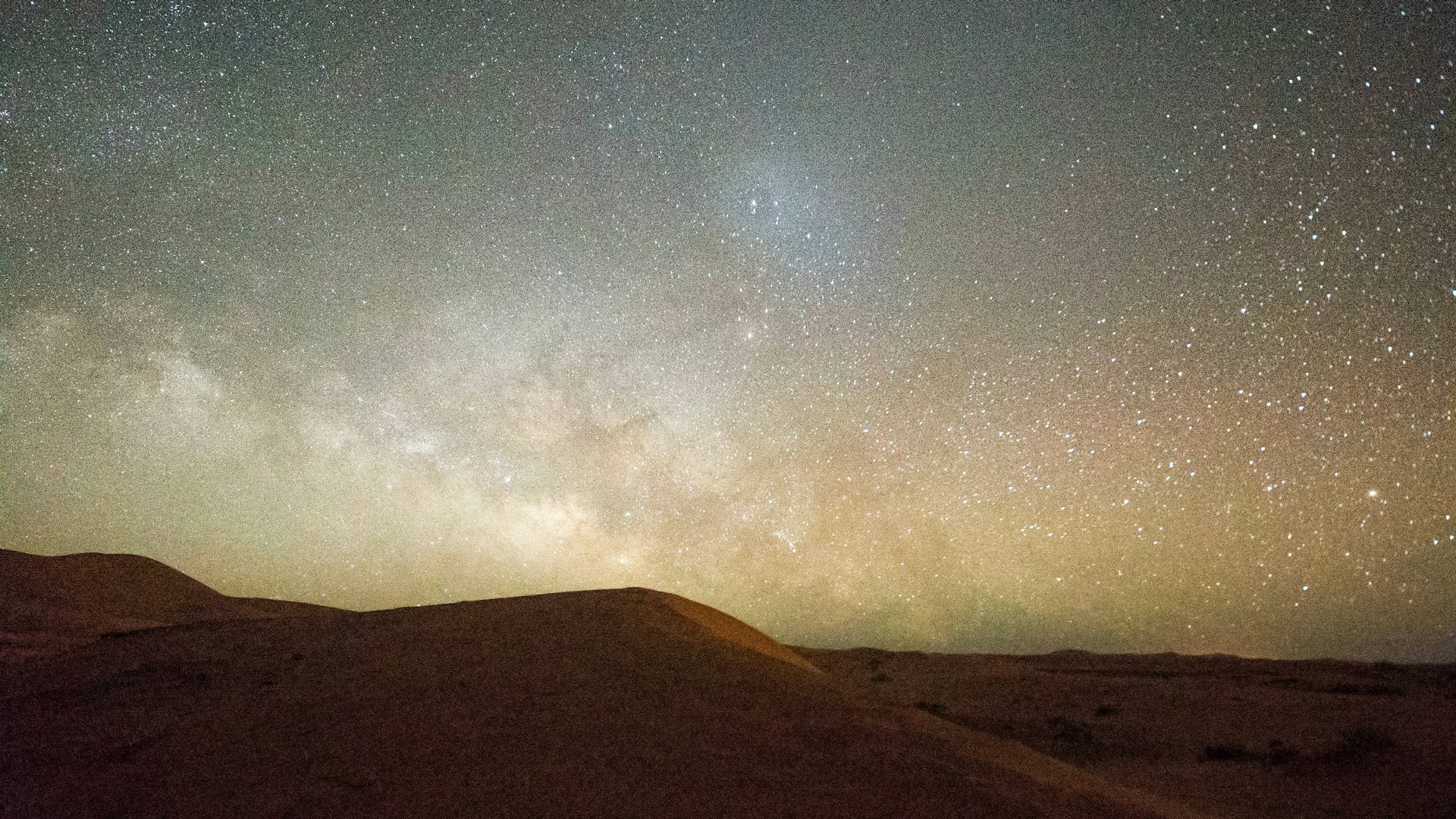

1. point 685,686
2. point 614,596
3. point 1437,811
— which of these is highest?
point 614,596

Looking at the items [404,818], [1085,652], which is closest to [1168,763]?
[404,818]

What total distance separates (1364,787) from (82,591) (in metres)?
39.3

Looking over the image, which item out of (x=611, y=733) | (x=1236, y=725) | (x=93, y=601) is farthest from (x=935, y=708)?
(x=93, y=601)

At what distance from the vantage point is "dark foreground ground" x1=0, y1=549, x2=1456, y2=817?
24.7ft

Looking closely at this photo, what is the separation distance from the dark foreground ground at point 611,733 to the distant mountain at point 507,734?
4 cm

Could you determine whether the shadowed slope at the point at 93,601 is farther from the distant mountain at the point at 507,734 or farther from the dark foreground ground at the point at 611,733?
the distant mountain at the point at 507,734

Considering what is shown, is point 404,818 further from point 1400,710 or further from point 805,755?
point 1400,710

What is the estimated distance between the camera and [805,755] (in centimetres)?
827

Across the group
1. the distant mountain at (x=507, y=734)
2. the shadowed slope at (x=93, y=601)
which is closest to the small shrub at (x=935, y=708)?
the distant mountain at (x=507, y=734)

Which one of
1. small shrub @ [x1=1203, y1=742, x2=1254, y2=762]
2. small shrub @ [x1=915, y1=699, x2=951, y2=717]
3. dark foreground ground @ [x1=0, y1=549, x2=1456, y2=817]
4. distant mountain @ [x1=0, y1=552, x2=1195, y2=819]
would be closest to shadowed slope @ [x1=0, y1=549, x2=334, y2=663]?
dark foreground ground @ [x1=0, y1=549, x2=1456, y2=817]

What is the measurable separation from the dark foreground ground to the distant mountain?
0.12 ft

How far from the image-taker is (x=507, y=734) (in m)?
8.55

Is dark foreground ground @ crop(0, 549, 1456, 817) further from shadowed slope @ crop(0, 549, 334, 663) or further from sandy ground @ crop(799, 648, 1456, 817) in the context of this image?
shadowed slope @ crop(0, 549, 334, 663)

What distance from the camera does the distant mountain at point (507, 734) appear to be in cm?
742
